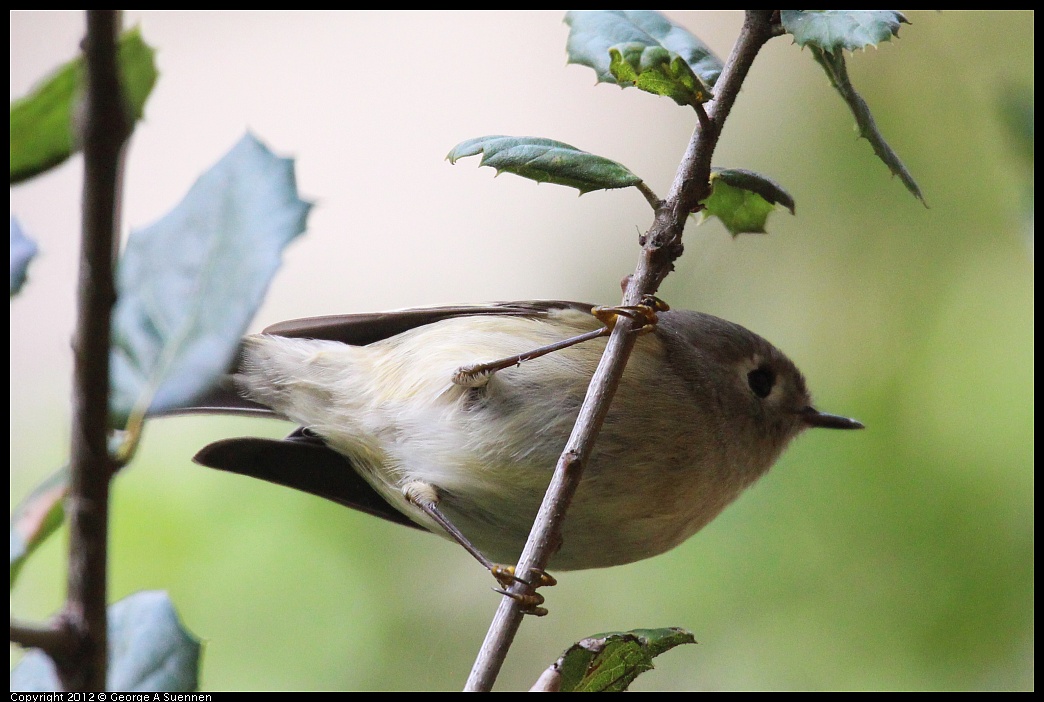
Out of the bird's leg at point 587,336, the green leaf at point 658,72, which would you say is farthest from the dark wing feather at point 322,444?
the green leaf at point 658,72

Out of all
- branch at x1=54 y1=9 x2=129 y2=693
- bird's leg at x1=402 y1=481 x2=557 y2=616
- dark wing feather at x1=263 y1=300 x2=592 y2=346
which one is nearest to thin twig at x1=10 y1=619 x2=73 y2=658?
branch at x1=54 y1=9 x2=129 y2=693

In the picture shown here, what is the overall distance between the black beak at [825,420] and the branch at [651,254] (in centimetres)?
133

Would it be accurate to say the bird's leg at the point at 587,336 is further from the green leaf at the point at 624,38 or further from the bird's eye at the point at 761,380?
the bird's eye at the point at 761,380

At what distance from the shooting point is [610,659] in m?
1.28

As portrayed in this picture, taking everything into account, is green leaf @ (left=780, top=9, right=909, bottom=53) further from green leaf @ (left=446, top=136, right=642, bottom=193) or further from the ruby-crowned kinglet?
the ruby-crowned kinglet

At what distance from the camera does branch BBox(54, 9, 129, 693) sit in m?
0.58

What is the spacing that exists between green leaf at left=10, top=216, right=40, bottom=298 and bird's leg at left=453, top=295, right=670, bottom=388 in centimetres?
96

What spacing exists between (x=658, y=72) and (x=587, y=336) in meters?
0.74

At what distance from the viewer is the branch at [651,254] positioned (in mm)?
1406

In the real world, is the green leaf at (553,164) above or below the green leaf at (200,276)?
above

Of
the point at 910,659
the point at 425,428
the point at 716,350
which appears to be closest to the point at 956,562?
the point at 910,659

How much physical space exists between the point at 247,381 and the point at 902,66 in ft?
11.4

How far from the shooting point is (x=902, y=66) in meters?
4.21

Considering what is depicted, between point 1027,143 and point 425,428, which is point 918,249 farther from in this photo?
point 1027,143
